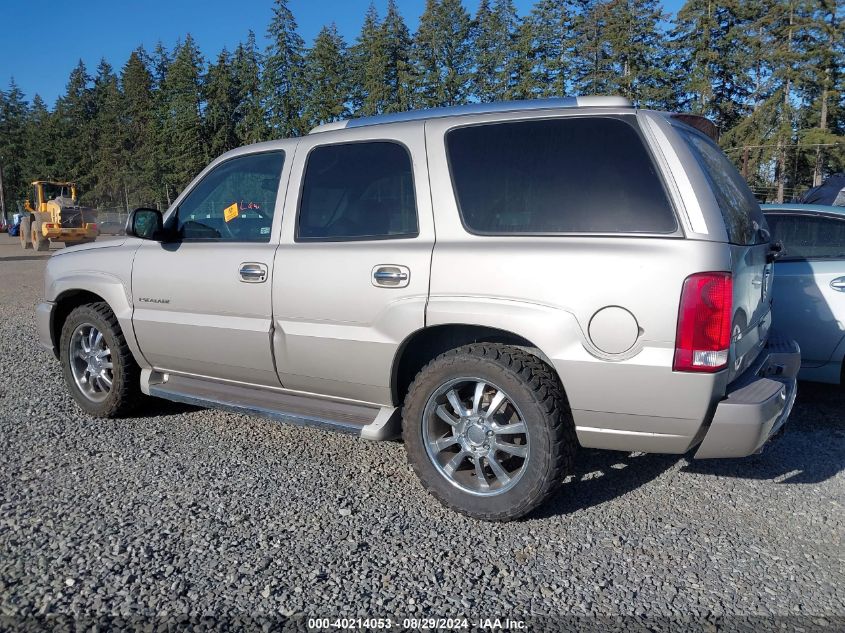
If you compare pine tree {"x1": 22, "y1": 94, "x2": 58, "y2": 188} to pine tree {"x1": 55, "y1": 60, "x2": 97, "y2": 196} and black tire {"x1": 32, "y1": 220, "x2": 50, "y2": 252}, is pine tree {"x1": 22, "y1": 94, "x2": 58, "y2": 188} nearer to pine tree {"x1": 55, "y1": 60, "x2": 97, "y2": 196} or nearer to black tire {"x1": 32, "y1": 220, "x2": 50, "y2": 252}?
pine tree {"x1": 55, "y1": 60, "x2": 97, "y2": 196}

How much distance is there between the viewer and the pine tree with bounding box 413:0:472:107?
48438 mm

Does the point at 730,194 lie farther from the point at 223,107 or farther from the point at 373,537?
the point at 223,107

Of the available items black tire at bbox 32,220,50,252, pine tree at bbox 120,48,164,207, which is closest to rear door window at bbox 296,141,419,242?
black tire at bbox 32,220,50,252

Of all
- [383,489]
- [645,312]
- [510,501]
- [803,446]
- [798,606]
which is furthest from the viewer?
[803,446]

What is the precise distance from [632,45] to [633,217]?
43961 mm

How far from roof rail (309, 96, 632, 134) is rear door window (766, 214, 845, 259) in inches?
102

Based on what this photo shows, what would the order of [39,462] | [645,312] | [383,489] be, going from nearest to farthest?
[645,312], [383,489], [39,462]

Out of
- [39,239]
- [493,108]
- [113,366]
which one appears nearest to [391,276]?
[493,108]

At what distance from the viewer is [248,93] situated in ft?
184

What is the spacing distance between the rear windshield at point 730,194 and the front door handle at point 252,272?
93.4 inches

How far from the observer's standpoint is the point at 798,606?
265 cm

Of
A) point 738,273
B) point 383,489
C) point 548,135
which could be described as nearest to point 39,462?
point 383,489

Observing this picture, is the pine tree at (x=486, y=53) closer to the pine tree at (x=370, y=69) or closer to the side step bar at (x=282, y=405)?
the pine tree at (x=370, y=69)

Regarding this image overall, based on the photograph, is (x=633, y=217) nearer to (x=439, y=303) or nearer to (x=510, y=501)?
(x=439, y=303)
